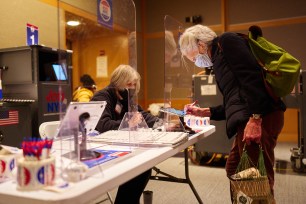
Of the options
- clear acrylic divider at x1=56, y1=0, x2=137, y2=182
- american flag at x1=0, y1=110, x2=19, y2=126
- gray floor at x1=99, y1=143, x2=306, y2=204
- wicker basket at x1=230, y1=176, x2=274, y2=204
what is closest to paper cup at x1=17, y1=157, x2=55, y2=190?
clear acrylic divider at x1=56, y1=0, x2=137, y2=182

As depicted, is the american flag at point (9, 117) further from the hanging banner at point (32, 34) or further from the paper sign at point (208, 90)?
the paper sign at point (208, 90)

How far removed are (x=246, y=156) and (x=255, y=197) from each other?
20 cm

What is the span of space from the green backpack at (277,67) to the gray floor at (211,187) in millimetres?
1328

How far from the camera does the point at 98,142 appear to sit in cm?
142

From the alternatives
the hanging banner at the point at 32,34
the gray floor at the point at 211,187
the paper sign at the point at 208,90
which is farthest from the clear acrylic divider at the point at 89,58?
the paper sign at the point at 208,90

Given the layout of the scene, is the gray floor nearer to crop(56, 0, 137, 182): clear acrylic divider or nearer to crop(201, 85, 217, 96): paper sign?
crop(201, 85, 217, 96): paper sign

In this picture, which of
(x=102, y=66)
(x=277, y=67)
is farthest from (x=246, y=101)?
(x=102, y=66)

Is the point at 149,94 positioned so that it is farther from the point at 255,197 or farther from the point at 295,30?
the point at 255,197

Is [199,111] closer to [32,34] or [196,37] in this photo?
[196,37]

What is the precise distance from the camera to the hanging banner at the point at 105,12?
1.60 m

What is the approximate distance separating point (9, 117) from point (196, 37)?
174 cm

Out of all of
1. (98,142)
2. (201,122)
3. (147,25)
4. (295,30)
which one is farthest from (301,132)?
(147,25)

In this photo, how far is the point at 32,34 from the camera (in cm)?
353

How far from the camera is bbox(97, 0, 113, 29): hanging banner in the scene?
5.25ft
